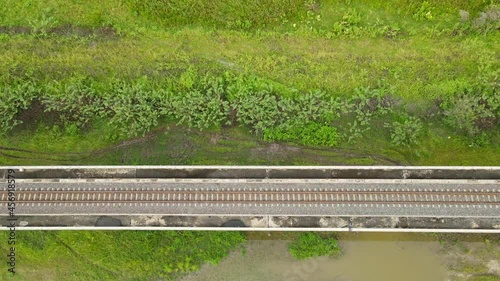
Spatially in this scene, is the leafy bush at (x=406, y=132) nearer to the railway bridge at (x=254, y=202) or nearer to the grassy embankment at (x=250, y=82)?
the grassy embankment at (x=250, y=82)

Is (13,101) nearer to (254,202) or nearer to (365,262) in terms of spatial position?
(254,202)

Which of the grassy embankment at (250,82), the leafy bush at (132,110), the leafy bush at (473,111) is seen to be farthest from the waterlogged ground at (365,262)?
the leafy bush at (132,110)

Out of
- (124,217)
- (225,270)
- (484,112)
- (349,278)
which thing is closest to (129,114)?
(124,217)

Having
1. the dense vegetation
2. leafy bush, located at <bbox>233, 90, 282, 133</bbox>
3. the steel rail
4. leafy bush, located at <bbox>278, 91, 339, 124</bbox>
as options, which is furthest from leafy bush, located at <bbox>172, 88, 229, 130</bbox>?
the dense vegetation

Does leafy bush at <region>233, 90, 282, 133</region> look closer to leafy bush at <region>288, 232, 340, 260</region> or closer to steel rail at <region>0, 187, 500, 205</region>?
steel rail at <region>0, 187, 500, 205</region>

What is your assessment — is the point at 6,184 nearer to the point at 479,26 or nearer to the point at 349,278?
the point at 349,278

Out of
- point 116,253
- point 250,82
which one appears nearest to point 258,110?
point 250,82
